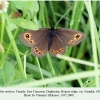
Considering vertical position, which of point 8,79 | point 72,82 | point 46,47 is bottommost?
point 72,82

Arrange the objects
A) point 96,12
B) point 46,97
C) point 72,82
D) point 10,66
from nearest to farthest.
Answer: point 46,97, point 10,66, point 72,82, point 96,12

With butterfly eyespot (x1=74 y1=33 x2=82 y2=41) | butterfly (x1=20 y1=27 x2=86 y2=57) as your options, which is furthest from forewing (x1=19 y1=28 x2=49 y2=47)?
butterfly eyespot (x1=74 y1=33 x2=82 y2=41)

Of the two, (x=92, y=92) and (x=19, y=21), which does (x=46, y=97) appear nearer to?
(x=92, y=92)

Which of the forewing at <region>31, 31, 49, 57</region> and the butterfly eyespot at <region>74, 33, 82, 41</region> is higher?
the butterfly eyespot at <region>74, 33, 82, 41</region>

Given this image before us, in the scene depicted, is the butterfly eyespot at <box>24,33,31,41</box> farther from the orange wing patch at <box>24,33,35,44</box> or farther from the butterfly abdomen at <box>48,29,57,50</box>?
the butterfly abdomen at <box>48,29,57,50</box>

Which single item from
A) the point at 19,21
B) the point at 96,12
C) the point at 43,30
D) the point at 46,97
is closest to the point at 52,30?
the point at 43,30

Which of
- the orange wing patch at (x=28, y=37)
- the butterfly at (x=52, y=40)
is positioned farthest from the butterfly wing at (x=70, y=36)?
the orange wing patch at (x=28, y=37)

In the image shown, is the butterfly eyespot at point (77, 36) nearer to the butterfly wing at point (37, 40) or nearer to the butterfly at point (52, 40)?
the butterfly at point (52, 40)
